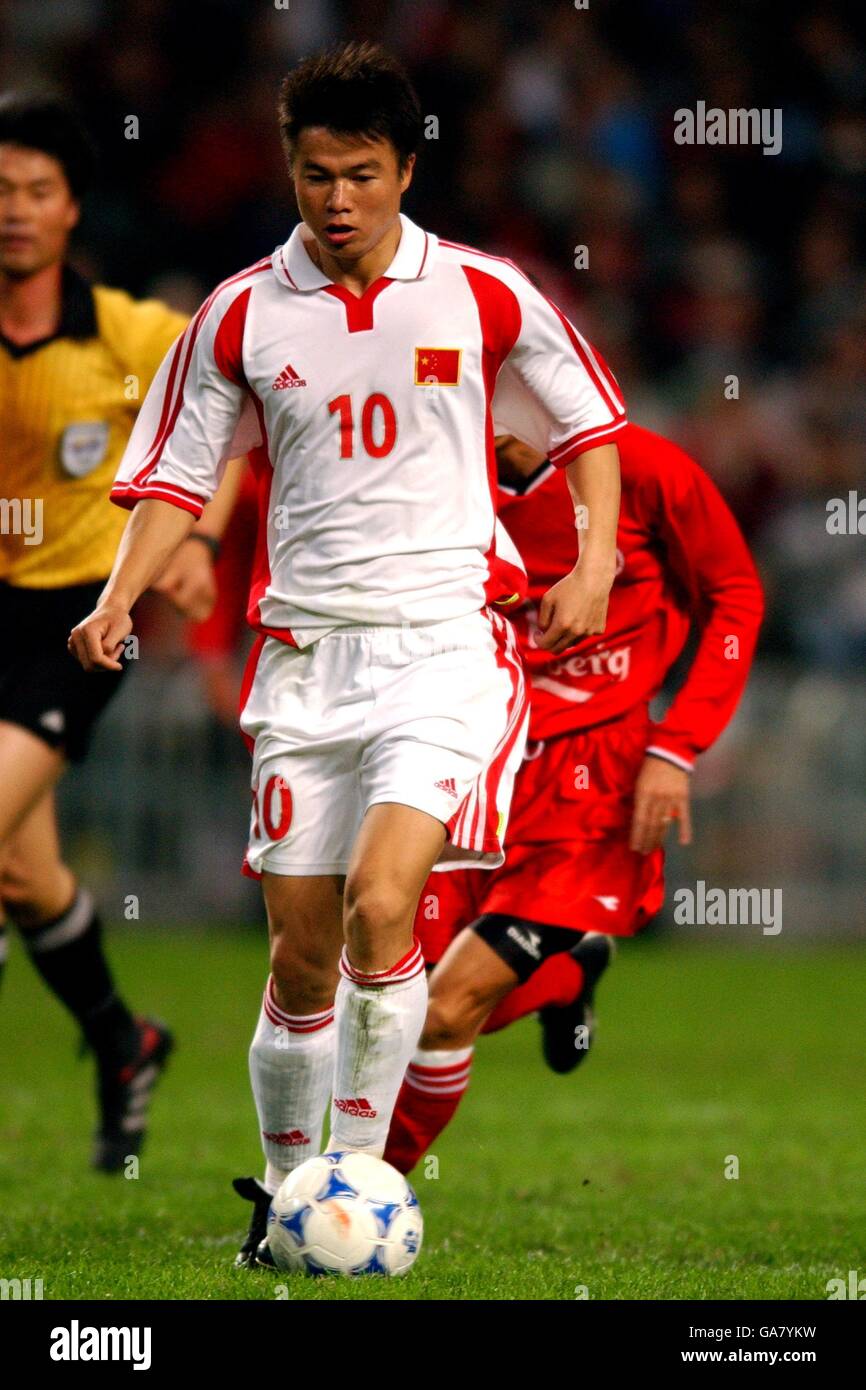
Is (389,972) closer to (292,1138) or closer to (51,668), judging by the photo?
(292,1138)

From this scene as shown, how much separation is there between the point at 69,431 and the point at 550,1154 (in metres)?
2.53

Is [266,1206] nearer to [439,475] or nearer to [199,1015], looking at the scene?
[439,475]

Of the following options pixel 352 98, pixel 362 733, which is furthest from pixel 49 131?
pixel 362 733

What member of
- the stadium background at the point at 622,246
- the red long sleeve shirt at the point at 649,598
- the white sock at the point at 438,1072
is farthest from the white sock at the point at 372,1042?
the stadium background at the point at 622,246

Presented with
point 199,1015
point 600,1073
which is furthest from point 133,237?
point 600,1073

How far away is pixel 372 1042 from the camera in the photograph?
440cm

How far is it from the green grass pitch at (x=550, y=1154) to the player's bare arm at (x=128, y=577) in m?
1.21

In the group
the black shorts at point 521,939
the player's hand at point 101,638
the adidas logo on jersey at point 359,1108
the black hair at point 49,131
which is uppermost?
the black hair at point 49,131

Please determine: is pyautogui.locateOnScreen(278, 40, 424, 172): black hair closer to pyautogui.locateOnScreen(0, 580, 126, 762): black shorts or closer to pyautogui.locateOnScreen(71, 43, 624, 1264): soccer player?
pyautogui.locateOnScreen(71, 43, 624, 1264): soccer player

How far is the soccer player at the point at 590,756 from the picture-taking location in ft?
17.5

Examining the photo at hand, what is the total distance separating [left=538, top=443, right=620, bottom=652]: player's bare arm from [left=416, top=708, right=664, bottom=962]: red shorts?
107 cm

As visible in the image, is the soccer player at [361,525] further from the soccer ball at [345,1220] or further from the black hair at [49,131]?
the black hair at [49,131]
